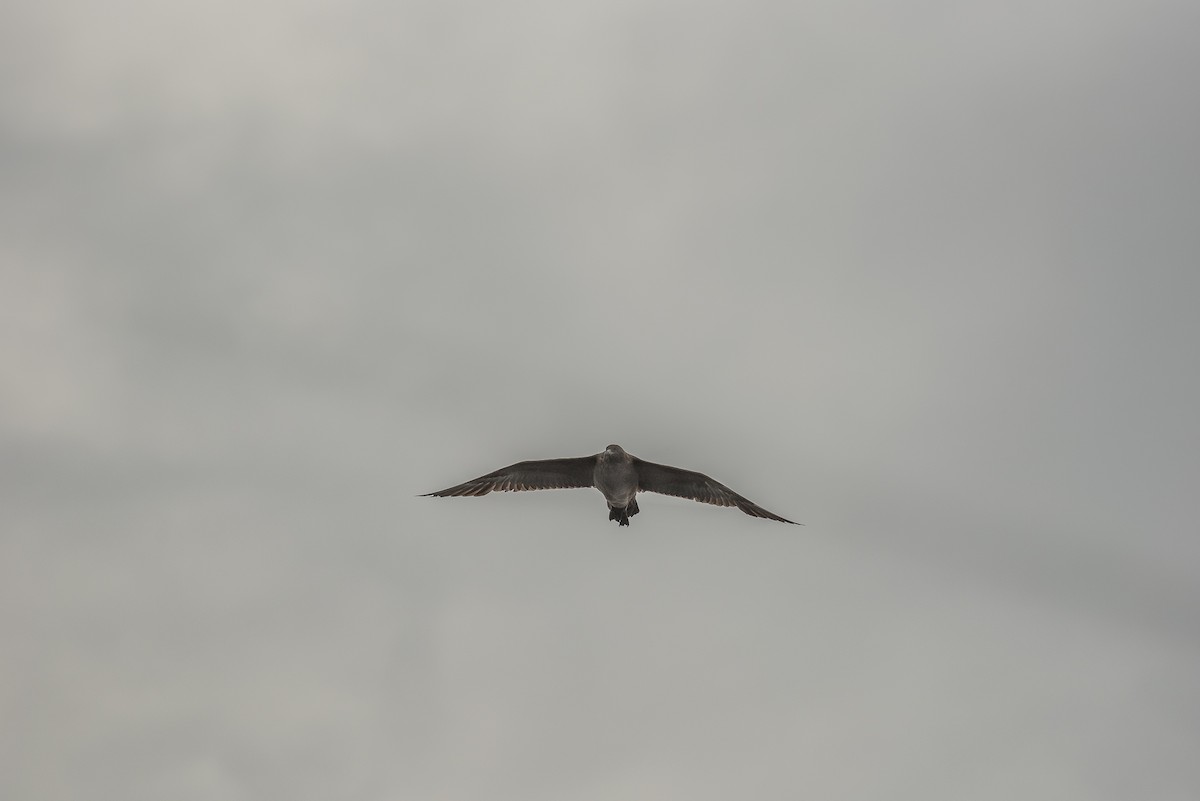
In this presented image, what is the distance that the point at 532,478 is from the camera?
41.5 metres

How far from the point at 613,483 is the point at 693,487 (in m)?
3.34

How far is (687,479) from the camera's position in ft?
136

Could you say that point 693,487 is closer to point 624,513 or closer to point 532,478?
point 624,513

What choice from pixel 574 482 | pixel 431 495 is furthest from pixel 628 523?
pixel 431 495

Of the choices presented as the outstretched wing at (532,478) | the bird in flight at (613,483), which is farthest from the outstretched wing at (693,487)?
the outstretched wing at (532,478)

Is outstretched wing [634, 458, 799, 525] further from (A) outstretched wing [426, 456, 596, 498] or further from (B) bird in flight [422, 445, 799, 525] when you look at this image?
(A) outstretched wing [426, 456, 596, 498]

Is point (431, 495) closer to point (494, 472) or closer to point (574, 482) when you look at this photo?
point (494, 472)

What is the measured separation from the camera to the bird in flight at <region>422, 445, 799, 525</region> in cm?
4056

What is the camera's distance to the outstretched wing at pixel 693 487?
4109cm

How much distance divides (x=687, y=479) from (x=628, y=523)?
257 cm

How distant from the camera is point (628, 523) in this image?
40.8 meters

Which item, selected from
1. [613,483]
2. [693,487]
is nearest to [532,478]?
[613,483]

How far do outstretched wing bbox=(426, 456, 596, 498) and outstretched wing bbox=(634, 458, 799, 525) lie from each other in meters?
2.01

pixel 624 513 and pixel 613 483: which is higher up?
pixel 613 483
